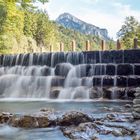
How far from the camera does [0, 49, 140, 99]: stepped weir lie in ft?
63.6

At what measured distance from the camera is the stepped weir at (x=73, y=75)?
63.6ft

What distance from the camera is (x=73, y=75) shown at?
2119cm

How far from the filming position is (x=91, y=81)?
66.1ft

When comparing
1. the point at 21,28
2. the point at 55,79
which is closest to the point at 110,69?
the point at 55,79

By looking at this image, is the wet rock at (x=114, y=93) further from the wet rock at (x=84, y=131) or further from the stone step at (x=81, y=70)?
the wet rock at (x=84, y=131)

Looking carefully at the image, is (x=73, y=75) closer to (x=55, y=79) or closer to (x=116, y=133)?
(x=55, y=79)

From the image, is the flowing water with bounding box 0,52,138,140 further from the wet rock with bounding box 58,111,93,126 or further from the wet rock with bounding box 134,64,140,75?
the wet rock with bounding box 58,111,93,126

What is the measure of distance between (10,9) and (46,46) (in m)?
22.5

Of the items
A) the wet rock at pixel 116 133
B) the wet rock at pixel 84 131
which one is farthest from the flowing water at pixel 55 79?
the wet rock at pixel 116 133

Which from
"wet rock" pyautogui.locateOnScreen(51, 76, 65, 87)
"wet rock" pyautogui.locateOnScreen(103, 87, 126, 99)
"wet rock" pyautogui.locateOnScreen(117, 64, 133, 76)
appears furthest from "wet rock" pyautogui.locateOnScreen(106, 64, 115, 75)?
"wet rock" pyautogui.locateOnScreen(51, 76, 65, 87)

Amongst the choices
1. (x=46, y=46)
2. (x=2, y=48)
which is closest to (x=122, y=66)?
(x=2, y=48)

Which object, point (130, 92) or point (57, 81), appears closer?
point (130, 92)

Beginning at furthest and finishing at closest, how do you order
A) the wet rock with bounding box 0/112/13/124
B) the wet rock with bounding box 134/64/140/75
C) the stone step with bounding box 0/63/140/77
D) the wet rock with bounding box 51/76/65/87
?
the wet rock with bounding box 51/76/65/87 < the stone step with bounding box 0/63/140/77 < the wet rock with bounding box 134/64/140/75 < the wet rock with bounding box 0/112/13/124

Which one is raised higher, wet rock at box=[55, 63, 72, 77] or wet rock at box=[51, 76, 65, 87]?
wet rock at box=[55, 63, 72, 77]
